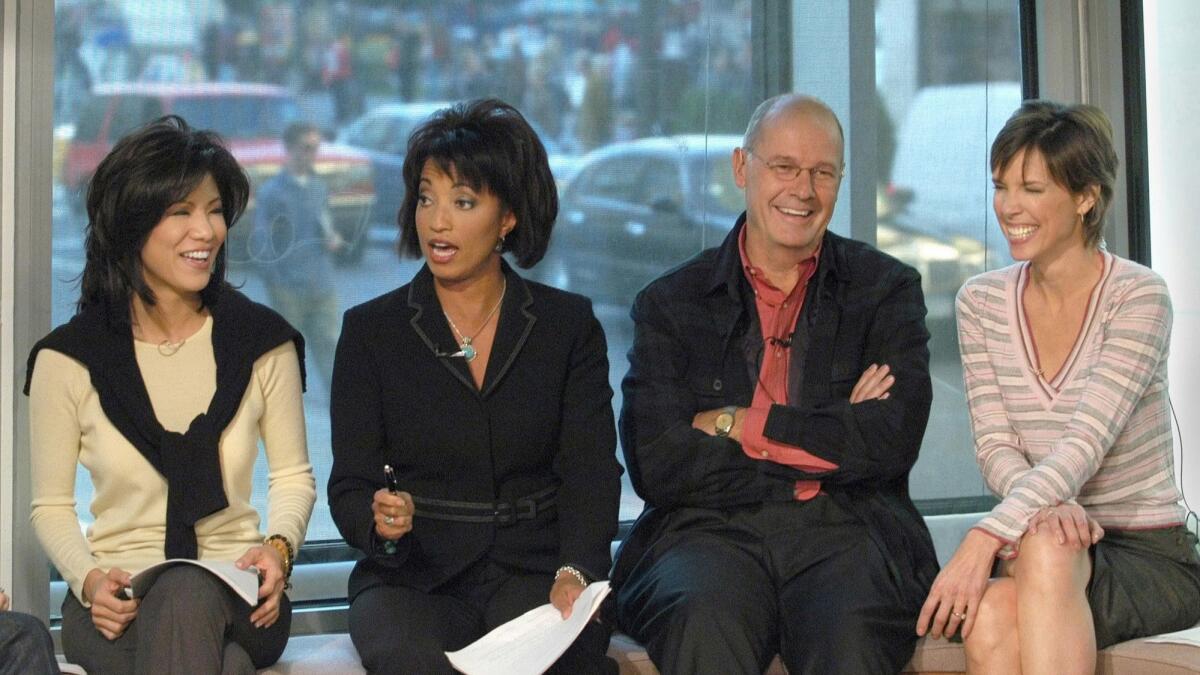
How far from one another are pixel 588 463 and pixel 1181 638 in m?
1.29

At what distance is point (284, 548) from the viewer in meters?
3.23

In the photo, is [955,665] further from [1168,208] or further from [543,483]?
[1168,208]

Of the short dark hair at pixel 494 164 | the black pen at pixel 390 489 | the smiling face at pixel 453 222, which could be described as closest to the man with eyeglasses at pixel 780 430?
the short dark hair at pixel 494 164

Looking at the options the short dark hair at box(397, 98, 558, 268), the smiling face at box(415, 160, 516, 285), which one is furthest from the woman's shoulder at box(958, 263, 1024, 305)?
the smiling face at box(415, 160, 516, 285)

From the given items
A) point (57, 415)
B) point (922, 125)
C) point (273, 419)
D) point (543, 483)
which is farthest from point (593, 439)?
point (922, 125)

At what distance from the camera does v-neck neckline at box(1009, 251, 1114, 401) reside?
3.43 metres

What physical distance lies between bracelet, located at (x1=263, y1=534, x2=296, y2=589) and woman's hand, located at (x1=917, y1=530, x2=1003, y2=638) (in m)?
1.30

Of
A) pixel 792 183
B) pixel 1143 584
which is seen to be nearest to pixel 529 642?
pixel 792 183

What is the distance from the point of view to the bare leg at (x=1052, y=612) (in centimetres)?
305

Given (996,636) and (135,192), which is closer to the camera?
(996,636)

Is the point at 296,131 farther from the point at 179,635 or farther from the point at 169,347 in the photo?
the point at 179,635

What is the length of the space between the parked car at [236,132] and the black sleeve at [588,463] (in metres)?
0.79

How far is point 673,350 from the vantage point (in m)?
3.56

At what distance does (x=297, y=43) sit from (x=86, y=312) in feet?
3.07
